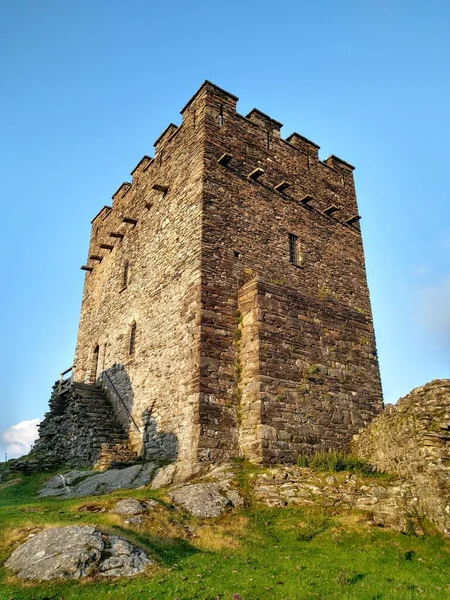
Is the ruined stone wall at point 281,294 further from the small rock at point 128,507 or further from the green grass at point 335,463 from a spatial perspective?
the small rock at point 128,507

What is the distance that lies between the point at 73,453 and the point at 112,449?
3.23 m

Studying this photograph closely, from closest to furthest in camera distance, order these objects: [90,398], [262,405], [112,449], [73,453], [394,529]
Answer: [394,529] → [262,405] → [112,449] → [73,453] → [90,398]

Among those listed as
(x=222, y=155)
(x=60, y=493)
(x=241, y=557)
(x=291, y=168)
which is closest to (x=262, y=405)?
(x=241, y=557)

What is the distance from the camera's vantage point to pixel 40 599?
598cm

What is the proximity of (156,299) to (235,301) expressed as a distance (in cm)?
340

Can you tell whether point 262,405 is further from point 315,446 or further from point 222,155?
point 222,155

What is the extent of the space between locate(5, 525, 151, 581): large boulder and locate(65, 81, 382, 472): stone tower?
4.70m

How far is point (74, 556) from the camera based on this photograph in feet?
22.6

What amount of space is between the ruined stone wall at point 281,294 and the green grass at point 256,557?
7.76ft

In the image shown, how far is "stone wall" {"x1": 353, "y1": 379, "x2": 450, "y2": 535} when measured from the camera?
935 centimetres

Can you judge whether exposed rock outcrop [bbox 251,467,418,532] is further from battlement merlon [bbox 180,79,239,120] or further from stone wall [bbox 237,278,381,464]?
battlement merlon [bbox 180,79,239,120]

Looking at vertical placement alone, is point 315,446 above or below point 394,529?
above

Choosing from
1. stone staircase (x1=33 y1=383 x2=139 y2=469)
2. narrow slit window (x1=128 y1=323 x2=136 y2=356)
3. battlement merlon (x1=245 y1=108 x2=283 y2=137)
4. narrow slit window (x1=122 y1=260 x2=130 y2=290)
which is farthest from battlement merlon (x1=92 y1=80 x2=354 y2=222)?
stone staircase (x1=33 y1=383 x2=139 y2=469)

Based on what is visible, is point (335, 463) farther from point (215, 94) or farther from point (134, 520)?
point (215, 94)
